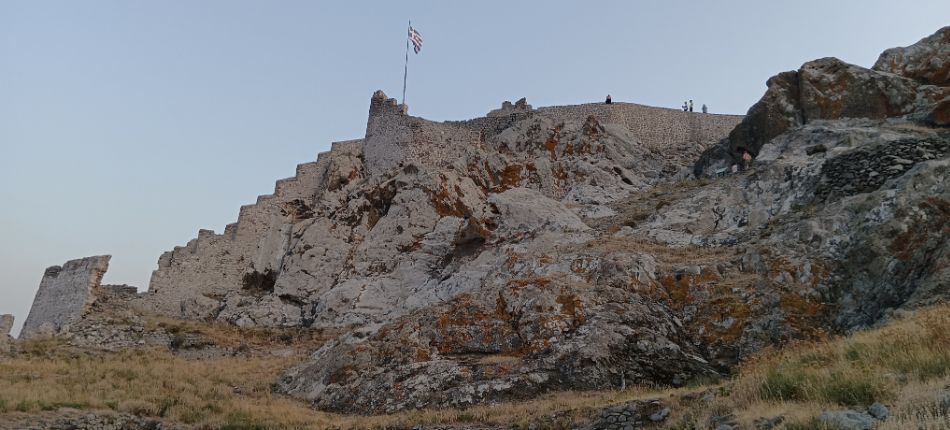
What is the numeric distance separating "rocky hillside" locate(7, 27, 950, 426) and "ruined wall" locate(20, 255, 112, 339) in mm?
669

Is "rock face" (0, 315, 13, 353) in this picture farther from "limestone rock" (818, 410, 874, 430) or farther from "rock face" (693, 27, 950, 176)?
"rock face" (693, 27, 950, 176)

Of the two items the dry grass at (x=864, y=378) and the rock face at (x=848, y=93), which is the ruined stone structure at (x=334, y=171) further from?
the dry grass at (x=864, y=378)

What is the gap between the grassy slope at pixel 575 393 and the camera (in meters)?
9.35

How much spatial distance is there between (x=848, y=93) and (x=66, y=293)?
27700 millimetres

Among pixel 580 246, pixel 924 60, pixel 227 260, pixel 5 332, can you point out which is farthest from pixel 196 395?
pixel 924 60

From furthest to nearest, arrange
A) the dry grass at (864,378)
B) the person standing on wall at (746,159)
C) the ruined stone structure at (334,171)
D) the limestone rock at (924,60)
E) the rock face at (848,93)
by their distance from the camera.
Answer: the ruined stone structure at (334,171)
the person standing on wall at (746,159)
the limestone rock at (924,60)
the rock face at (848,93)
the dry grass at (864,378)

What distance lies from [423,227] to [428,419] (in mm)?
14899

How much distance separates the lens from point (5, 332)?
74.9 feet

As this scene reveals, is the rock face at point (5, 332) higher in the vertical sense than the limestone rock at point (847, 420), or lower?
lower

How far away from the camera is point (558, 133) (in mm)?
33500

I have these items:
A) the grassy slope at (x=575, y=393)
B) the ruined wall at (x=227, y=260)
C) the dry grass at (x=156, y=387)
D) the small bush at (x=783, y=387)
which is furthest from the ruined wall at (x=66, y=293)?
the small bush at (x=783, y=387)

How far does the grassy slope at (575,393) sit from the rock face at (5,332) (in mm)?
1256

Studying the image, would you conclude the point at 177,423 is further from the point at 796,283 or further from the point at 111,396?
the point at 796,283

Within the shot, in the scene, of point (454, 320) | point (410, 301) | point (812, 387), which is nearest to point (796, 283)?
point (812, 387)
